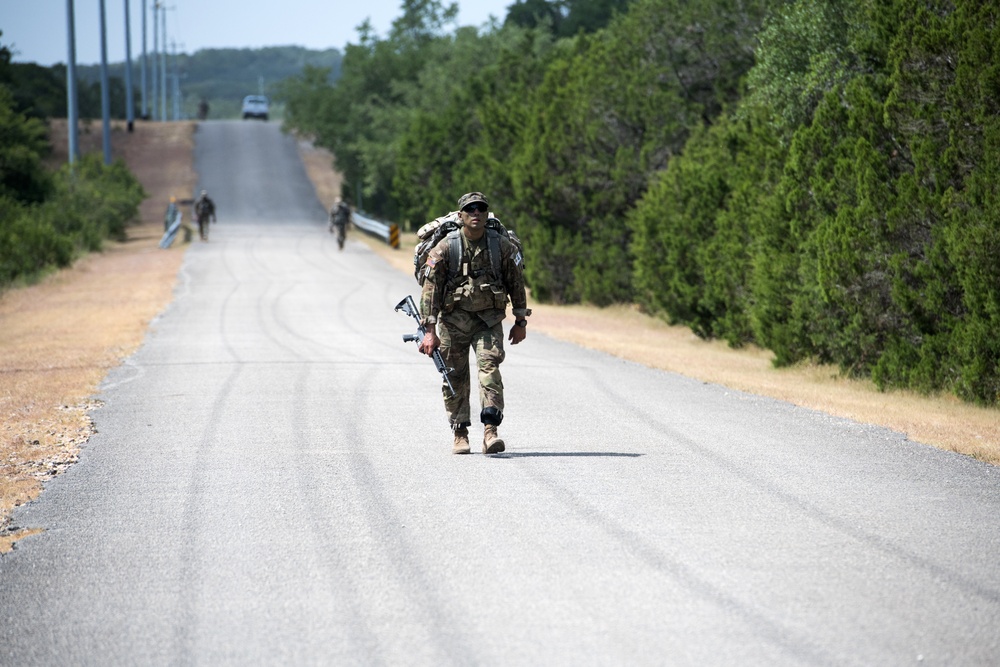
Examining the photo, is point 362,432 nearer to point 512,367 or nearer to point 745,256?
point 512,367

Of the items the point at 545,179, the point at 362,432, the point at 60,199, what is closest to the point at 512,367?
the point at 362,432

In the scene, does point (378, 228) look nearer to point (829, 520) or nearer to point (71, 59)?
point (71, 59)

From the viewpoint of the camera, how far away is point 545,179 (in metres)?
33.7

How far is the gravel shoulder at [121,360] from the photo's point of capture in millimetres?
10617

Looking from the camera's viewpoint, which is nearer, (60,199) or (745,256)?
(745,256)

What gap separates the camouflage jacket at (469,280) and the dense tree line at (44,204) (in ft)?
86.5

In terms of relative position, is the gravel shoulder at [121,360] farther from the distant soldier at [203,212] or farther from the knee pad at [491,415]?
the distant soldier at [203,212]

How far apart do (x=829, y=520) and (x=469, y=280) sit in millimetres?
3530

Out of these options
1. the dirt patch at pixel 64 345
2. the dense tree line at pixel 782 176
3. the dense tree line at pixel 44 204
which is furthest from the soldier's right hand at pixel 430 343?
the dense tree line at pixel 44 204

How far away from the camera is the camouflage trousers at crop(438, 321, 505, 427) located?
32.1 feet

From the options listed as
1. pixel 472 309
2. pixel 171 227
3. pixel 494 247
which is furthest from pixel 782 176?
pixel 171 227

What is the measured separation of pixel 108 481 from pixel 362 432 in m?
2.65

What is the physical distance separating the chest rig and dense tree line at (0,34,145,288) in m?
26.5

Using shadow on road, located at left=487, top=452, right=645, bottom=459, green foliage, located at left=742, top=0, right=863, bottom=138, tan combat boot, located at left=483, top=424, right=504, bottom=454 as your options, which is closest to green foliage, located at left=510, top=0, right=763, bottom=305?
green foliage, located at left=742, top=0, right=863, bottom=138
